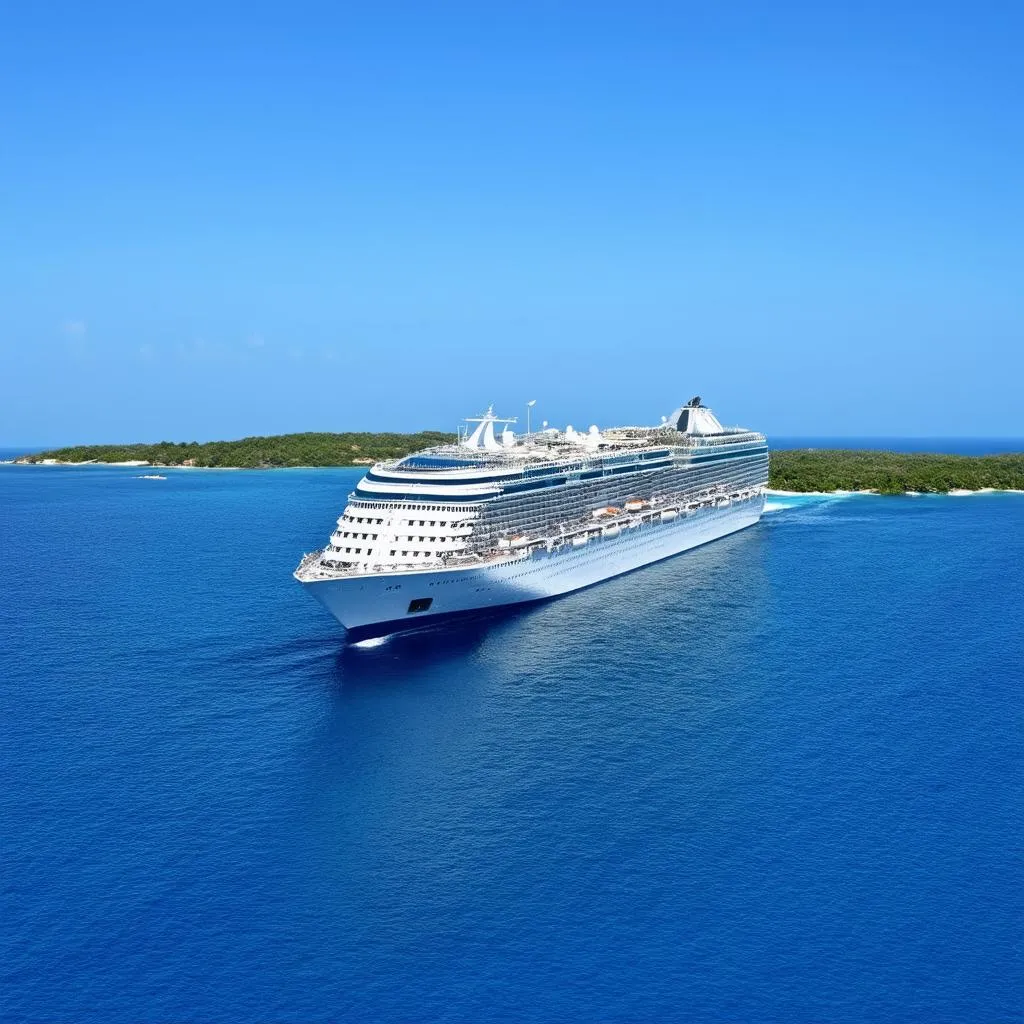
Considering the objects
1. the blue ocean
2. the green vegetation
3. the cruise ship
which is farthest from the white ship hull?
the green vegetation

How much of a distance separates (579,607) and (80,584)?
38.7m

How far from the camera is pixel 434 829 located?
3406 centimetres

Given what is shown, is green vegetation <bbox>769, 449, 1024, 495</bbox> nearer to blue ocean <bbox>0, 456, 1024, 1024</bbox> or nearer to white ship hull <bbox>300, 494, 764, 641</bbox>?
white ship hull <bbox>300, 494, 764, 641</bbox>

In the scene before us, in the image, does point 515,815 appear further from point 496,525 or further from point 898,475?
point 898,475

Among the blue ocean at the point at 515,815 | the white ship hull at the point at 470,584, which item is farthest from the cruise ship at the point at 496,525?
the blue ocean at the point at 515,815

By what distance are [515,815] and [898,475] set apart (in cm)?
14356

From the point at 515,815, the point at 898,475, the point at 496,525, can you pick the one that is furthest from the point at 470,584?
the point at 898,475

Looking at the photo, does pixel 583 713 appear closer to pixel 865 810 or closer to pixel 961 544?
pixel 865 810

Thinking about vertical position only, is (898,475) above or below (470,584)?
above

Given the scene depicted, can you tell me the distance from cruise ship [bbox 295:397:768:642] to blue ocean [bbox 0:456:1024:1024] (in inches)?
97.1

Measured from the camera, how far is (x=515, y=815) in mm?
35094

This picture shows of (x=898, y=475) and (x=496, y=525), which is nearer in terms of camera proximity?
(x=496, y=525)

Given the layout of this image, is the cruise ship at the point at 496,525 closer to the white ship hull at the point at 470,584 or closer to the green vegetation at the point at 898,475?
the white ship hull at the point at 470,584

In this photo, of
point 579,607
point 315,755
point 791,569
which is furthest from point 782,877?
point 791,569
